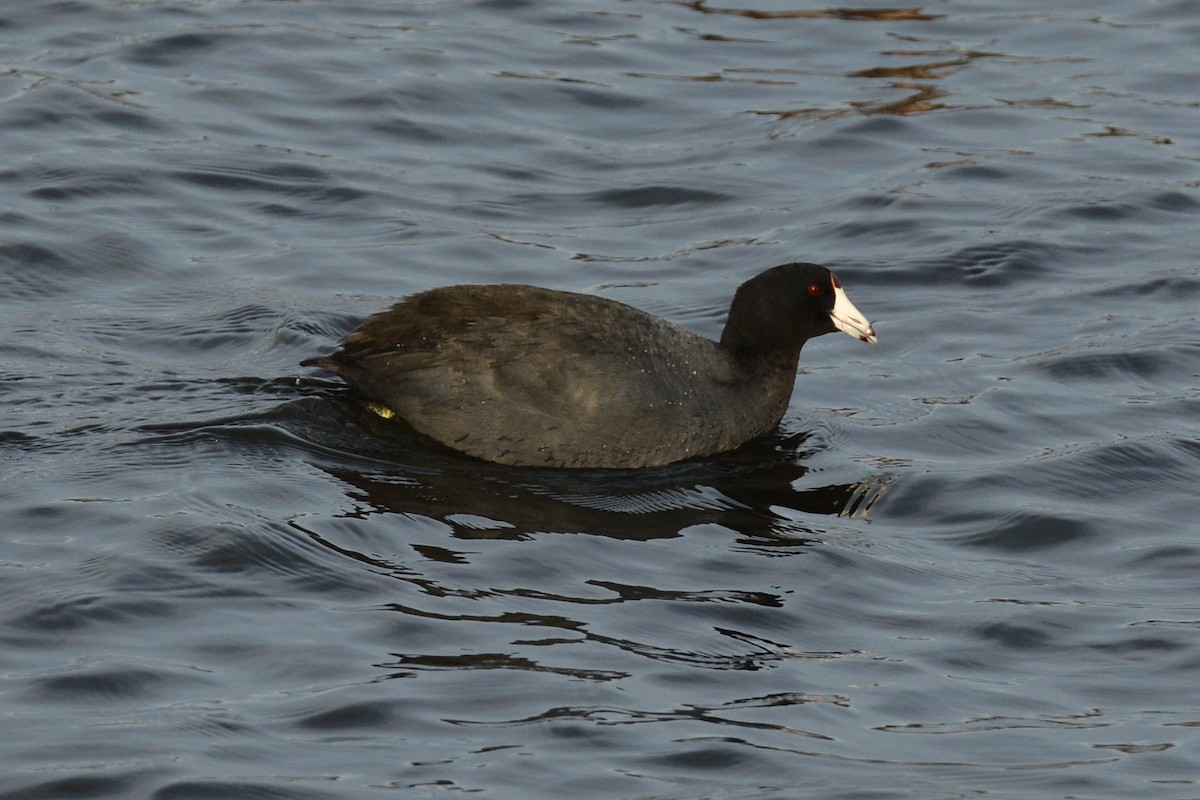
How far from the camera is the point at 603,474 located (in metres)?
8.34

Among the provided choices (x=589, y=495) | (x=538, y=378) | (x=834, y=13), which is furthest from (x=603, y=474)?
(x=834, y=13)

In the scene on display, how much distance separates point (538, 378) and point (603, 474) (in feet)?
1.59

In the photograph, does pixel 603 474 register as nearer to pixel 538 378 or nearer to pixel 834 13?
pixel 538 378

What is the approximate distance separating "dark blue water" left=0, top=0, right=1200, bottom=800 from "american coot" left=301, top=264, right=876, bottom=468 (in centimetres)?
18

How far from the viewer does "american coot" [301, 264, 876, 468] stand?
8.25 metres

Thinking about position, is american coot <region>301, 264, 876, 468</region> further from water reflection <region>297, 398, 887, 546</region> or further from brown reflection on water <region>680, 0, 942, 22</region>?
brown reflection on water <region>680, 0, 942, 22</region>

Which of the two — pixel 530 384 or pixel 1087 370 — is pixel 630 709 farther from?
pixel 1087 370

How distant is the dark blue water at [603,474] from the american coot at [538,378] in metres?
0.18

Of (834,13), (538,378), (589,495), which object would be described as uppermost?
(834,13)

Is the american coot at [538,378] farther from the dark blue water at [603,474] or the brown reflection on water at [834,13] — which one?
the brown reflection on water at [834,13]

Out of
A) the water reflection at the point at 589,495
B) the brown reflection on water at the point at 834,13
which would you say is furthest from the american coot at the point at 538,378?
the brown reflection on water at the point at 834,13

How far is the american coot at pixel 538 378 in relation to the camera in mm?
8250

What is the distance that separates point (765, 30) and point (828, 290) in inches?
284

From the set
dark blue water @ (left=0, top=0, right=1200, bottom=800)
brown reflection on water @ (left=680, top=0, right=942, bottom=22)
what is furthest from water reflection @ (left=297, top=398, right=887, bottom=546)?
brown reflection on water @ (left=680, top=0, right=942, bottom=22)
